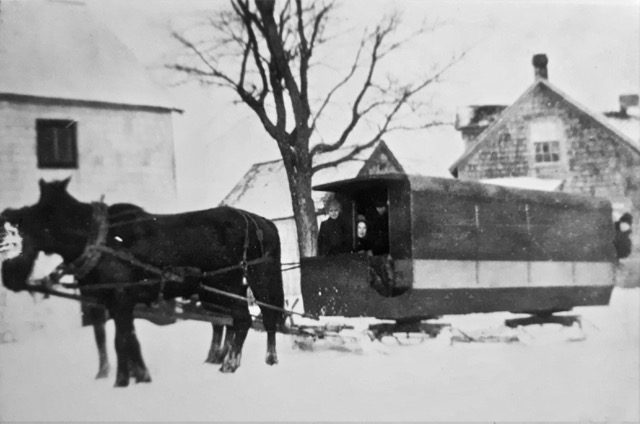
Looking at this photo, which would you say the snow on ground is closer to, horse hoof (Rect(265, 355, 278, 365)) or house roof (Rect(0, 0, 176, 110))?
horse hoof (Rect(265, 355, 278, 365))

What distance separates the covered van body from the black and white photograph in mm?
11

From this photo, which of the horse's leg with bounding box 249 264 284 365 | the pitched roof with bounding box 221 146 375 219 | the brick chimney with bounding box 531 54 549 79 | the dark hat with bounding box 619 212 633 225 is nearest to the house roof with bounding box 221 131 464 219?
the pitched roof with bounding box 221 146 375 219

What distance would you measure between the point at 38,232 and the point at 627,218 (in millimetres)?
2794

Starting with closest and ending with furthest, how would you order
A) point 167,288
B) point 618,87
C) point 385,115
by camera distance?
point 167,288 < point 385,115 < point 618,87

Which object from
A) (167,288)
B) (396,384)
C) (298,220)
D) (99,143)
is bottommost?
(396,384)

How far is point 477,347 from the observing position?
338 cm

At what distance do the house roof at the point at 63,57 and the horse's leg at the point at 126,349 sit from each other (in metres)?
0.94

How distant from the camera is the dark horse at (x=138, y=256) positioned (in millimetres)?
2898

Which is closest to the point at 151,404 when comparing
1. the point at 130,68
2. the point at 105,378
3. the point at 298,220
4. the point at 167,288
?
the point at 105,378

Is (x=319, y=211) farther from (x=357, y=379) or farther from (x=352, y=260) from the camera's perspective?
(x=357, y=379)

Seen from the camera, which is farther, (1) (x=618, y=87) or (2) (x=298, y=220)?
(1) (x=618, y=87)

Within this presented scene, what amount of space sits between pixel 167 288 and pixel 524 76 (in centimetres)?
205

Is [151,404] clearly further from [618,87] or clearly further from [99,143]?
[618,87]

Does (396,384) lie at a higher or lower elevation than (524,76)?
lower
